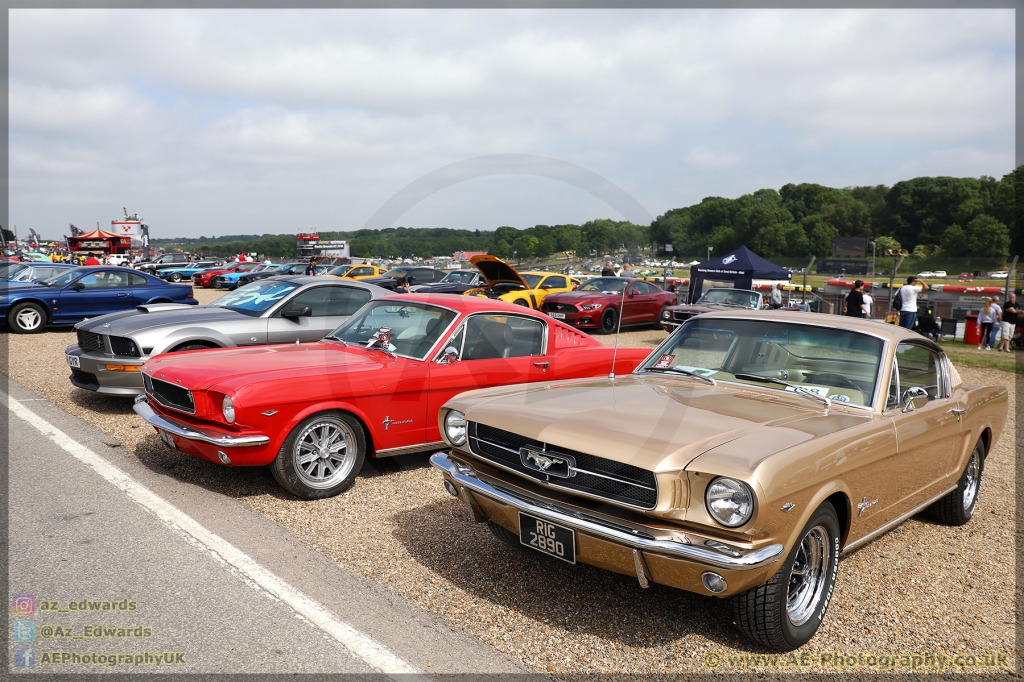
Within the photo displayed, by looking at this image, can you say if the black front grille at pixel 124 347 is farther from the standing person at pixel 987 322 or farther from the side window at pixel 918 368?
the standing person at pixel 987 322

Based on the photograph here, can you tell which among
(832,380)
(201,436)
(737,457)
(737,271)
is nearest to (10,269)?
(201,436)

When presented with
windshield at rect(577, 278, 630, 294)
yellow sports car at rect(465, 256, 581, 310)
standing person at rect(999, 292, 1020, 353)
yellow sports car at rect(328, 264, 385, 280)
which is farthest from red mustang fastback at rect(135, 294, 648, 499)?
yellow sports car at rect(328, 264, 385, 280)

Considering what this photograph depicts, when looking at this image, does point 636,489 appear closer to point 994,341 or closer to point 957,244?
point 994,341

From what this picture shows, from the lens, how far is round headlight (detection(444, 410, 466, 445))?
402cm

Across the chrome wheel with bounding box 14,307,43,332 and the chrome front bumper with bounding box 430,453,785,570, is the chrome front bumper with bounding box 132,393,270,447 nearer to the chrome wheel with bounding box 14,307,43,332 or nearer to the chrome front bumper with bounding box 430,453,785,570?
the chrome front bumper with bounding box 430,453,785,570

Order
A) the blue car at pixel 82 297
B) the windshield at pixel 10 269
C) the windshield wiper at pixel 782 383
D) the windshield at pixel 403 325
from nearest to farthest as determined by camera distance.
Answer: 1. the windshield wiper at pixel 782 383
2. the windshield at pixel 403 325
3. the blue car at pixel 82 297
4. the windshield at pixel 10 269

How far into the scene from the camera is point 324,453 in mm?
5051

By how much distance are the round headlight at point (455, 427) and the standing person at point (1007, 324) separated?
17.8 metres

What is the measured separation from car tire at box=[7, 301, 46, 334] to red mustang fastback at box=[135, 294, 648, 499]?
35.5ft

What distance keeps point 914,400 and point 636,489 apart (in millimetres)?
2114

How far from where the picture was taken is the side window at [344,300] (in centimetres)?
888

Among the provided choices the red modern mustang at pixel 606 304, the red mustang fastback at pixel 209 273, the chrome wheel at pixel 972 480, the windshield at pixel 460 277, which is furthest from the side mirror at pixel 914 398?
the red mustang fastback at pixel 209 273

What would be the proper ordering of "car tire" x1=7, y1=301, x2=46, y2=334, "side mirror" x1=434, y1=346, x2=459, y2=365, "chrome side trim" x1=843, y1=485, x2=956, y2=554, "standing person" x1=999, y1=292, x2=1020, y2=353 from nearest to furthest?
"chrome side trim" x1=843, y1=485, x2=956, y2=554 < "side mirror" x1=434, y1=346, x2=459, y2=365 < "car tire" x1=7, y1=301, x2=46, y2=334 < "standing person" x1=999, y1=292, x2=1020, y2=353
